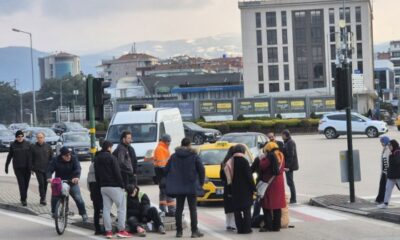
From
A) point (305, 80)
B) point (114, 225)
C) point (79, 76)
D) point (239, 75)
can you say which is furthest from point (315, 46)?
point (114, 225)

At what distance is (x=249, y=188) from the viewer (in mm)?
12398

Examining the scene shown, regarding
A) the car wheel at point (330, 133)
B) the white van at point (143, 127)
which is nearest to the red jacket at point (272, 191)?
the white van at point (143, 127)

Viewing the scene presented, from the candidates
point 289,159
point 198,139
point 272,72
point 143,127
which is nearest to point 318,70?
point 272,72

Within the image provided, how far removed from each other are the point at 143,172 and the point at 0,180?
601 cm

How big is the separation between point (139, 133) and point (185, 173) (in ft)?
40.1

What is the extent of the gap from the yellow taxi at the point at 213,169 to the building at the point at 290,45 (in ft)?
363

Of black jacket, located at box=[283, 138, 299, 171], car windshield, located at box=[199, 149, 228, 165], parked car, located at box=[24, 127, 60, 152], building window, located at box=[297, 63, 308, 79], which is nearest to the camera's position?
black jacket, located at box=[283, 138, 299, 171]

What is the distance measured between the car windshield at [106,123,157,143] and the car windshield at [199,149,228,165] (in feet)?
17.2

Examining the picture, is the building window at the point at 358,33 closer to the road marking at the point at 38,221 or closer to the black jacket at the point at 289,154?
the black jacket at the point at 289,154

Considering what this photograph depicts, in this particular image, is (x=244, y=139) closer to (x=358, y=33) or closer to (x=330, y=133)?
(x=330, y=133)

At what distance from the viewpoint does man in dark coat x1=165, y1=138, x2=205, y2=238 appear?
Result: 478 inches

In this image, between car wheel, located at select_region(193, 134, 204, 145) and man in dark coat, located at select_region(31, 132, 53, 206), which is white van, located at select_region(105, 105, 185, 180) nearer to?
man in dark coat, located at select_region(31, 132, 53, 206)

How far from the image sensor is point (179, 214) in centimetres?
1225

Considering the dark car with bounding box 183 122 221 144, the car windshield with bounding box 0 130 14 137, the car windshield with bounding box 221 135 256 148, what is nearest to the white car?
the dark car with bounding box 183 122 221 144
